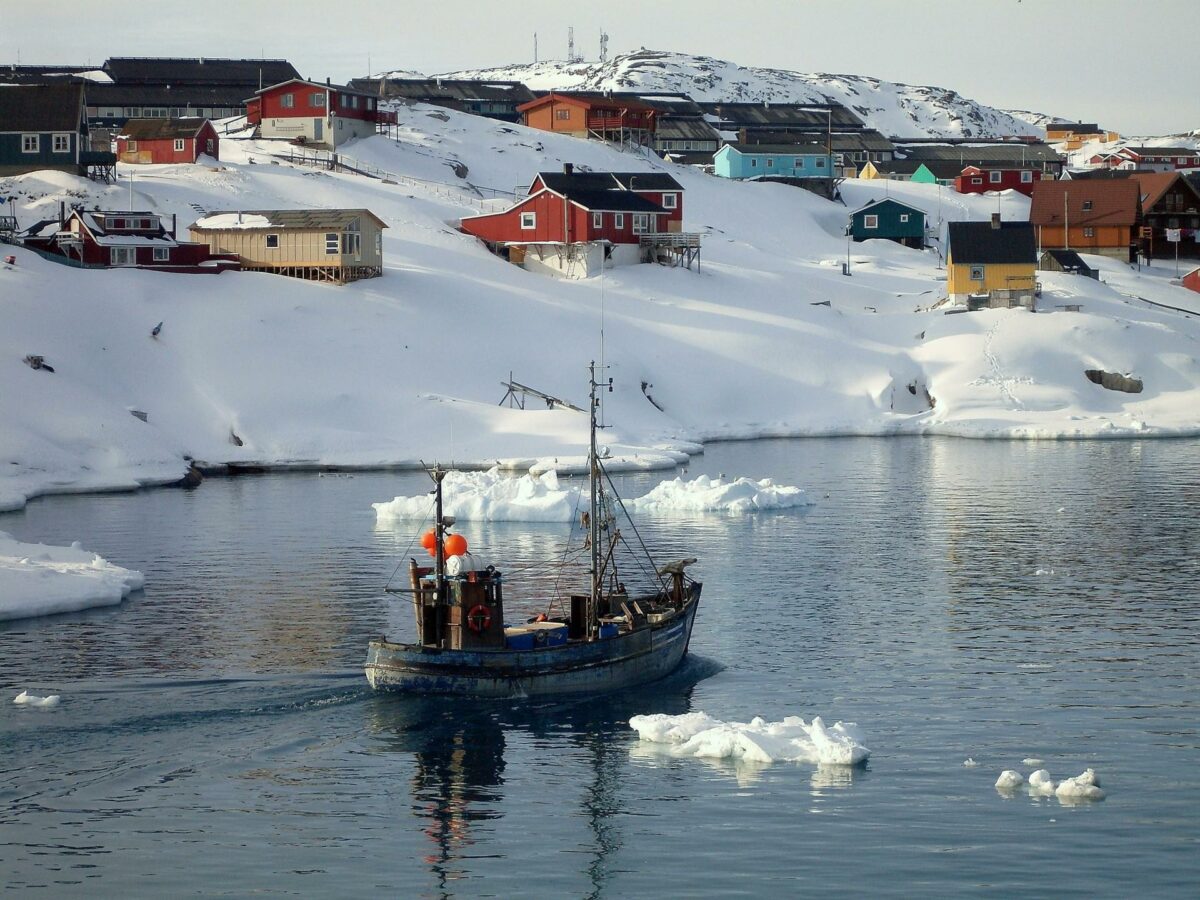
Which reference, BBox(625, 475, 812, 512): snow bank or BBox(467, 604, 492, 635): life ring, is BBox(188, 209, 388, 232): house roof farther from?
BBox(467, 604, 492, 635): life ring

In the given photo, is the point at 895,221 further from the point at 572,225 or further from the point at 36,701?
the point at 36,701

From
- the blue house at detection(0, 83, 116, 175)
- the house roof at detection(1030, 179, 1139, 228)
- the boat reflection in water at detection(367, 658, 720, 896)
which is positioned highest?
the blue house at detection(0, 83, 116, 175)

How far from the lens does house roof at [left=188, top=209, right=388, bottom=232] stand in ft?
318

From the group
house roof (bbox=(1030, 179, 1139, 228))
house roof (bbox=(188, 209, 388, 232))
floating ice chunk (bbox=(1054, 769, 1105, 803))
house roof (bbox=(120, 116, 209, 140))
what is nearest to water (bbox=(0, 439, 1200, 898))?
floating ice chunk (bbox=(1054, 769, 1105, 803))

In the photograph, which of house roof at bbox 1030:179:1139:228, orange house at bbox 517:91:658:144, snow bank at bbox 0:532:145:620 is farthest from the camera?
orange house at bbox 517:91:658:144

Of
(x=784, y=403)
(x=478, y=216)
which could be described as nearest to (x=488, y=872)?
(x=784, y=403)

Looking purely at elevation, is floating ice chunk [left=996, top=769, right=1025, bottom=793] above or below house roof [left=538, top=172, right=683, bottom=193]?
below

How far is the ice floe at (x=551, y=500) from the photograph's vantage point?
64375mm

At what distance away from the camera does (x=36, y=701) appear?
36.0 meters

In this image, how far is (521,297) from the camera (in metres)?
100

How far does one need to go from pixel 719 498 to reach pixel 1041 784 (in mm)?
35848

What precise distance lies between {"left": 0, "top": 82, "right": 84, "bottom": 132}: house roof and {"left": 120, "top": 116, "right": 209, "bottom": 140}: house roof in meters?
10.4

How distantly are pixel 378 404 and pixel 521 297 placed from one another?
708 inches

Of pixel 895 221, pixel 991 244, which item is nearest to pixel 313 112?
pixel 895 221
